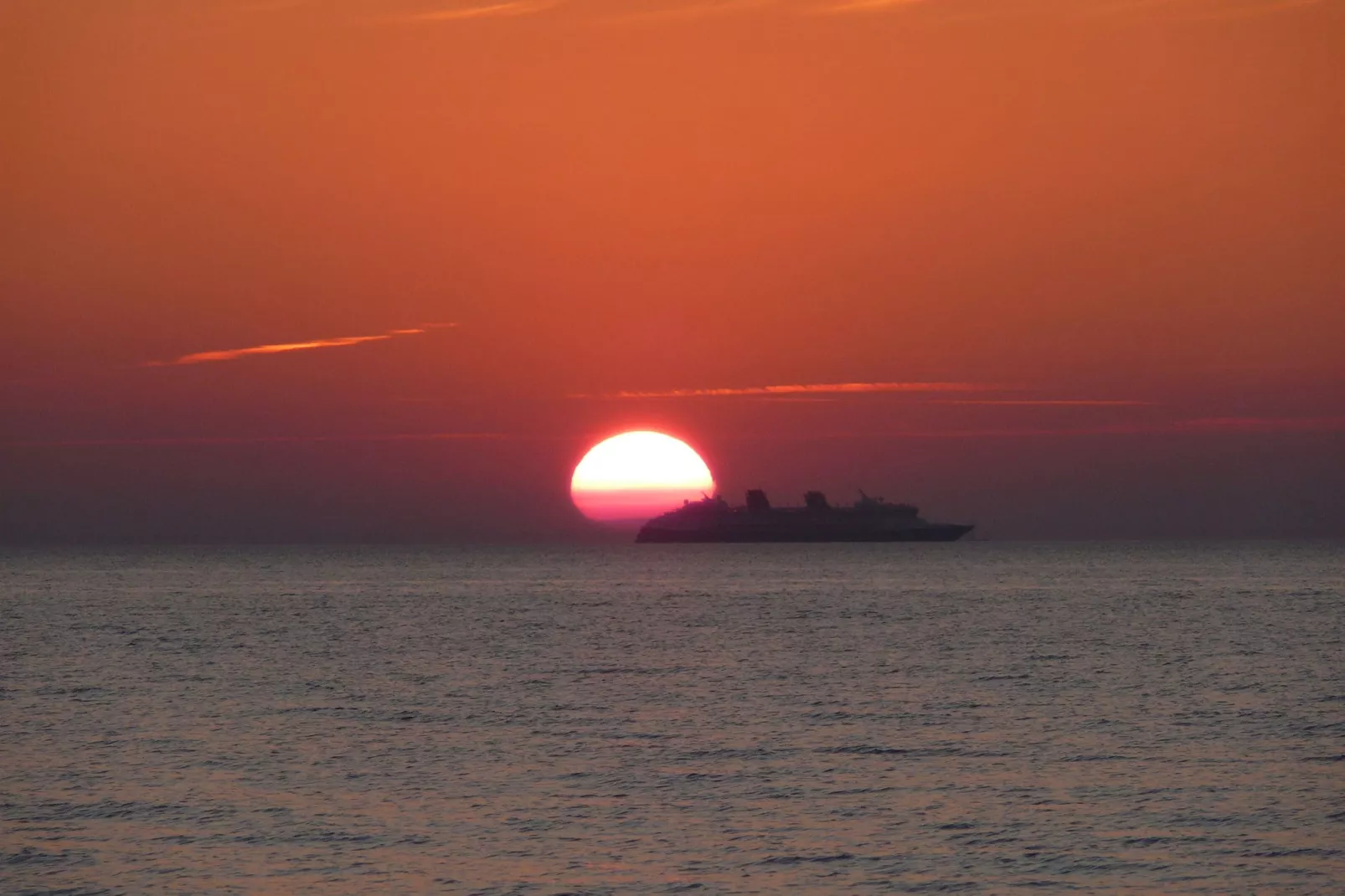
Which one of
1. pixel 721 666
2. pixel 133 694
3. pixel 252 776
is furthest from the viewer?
pixel 721 666

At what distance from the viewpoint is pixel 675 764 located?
113ft

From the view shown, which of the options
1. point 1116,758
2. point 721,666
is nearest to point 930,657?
point 721,666

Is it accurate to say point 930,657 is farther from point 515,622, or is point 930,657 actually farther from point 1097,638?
point 515,622

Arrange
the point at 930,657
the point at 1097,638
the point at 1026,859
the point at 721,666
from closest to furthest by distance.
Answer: the point at 1026,859
the point at 721,666
the point at 930,657
the point at 1097,638

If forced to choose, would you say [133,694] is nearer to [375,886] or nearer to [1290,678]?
[375,886]

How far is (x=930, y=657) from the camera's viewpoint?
64.6 m

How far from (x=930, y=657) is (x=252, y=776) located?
3735 cm

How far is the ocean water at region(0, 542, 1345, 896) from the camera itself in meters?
24.3

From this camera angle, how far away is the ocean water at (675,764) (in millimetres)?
24328

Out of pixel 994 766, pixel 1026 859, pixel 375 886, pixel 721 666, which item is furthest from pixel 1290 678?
pixel 375 886

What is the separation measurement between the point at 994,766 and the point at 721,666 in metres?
27.2

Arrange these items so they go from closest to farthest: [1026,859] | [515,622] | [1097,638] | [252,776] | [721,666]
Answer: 1. [1026,859]
2. [252,776]
3. [721,666]
4. [1097,638]
5. [515,622]

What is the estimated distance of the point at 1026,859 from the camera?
2473cm

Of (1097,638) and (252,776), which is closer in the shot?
(252,776)
